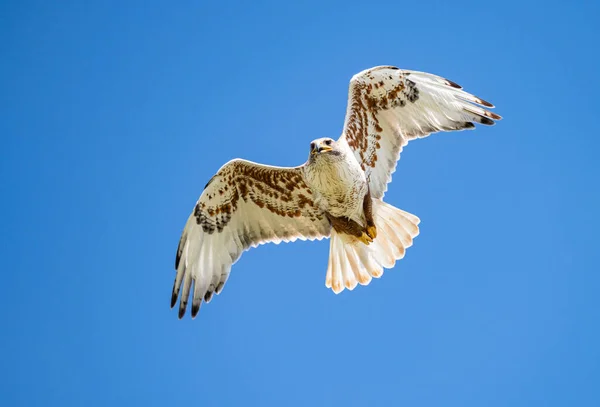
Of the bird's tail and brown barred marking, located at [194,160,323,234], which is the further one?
the bird's tail

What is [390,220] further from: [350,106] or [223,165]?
[223,165]

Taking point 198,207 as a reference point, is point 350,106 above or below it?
above

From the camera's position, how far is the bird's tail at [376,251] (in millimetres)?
10531

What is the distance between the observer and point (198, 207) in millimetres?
10500

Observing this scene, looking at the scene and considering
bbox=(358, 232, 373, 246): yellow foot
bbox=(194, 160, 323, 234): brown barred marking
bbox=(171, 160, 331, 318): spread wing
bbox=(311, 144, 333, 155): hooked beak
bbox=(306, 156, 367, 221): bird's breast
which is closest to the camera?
bbox=(311, 144, 333, 155): hooked beak

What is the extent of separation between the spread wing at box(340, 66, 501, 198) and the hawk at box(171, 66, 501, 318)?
1 centimetres

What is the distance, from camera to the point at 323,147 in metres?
9.30

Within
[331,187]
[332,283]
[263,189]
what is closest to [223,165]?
[263,189]

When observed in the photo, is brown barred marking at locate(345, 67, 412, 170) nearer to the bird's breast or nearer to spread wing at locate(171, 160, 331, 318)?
the bird's breast

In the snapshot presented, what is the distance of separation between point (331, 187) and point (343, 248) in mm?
1310

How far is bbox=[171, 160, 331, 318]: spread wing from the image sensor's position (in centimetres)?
1040

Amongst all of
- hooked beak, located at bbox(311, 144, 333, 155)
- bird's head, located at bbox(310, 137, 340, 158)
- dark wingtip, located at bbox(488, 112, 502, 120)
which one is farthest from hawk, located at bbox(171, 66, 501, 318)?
hooked beak, located at bbox(311, 144, 333, 155)

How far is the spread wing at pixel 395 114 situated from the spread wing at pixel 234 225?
0.93 meters

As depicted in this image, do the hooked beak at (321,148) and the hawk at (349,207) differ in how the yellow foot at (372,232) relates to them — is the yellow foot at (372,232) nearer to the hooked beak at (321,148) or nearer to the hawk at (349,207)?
the hawk at (349,207)
